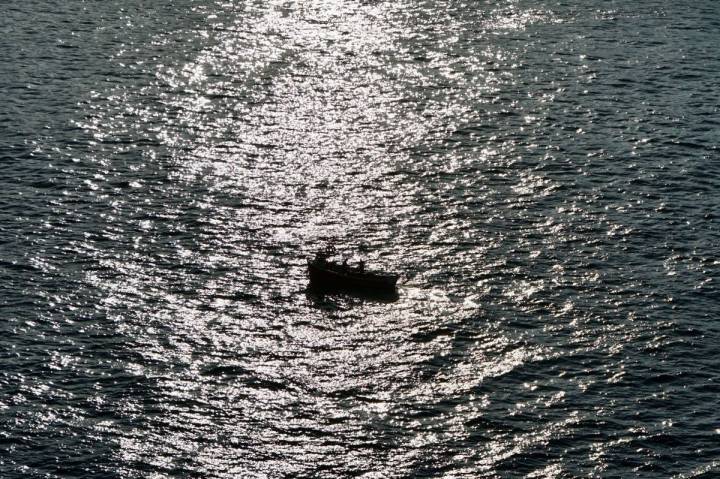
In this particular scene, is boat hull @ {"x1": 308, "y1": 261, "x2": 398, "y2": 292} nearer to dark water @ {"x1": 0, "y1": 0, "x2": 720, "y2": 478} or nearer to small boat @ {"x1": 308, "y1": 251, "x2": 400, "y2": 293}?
small boat @ {"x1": 308, "y1": 251, "x2": 400, "y2": 293}

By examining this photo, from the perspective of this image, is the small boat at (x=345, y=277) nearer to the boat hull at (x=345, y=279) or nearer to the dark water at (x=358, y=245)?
the boat hull at (x=345, y=279)

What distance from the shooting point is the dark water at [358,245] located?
89.6 meters

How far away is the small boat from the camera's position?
354 ft

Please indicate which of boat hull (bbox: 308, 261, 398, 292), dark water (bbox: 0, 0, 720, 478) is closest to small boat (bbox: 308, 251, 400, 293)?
boat hull (bbox: 308, 261, 398, 292)

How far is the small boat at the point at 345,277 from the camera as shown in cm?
10800

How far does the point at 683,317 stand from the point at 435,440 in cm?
2998

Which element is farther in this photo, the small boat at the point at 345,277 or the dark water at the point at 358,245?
the small boat at the point at 345,277

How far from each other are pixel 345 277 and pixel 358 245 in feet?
31.2

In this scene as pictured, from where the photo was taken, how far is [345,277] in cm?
10856

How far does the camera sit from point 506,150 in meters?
139

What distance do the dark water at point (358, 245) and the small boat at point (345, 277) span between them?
5.65ft

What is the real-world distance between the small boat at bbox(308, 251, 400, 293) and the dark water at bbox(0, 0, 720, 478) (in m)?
1.72

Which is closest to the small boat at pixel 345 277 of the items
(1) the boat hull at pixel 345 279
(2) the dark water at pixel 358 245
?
(1) the boat hull at pixel 345 279

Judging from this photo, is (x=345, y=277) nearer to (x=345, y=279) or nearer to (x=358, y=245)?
(x=345, y=279)
